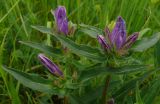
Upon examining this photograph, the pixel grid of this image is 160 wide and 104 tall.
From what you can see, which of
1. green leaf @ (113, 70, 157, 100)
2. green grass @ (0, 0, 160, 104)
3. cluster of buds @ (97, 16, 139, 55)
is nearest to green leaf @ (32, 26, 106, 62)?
cluster of buds @ (97, 16, 139, 55)

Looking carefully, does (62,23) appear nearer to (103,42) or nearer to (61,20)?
(61,20)

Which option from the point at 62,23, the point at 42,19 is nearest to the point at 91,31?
the point at 62,23

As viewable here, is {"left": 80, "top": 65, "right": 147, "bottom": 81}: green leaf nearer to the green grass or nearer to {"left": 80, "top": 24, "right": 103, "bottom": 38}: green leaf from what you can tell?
{"left": 80, "top": 24, "right": 103, "bottom": 38}: green leaf

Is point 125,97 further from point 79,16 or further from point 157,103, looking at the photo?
point 79,16

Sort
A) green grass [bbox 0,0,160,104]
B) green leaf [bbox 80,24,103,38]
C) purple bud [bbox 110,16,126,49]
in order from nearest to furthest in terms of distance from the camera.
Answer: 1. purple bud [bbox 110,16,126,49]
2. green leaf [bbox 80,24,103,38]
3. green grass [bbox 0,0,160,104]

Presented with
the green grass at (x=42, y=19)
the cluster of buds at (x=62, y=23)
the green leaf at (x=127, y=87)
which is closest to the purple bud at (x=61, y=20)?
the cluster of buds at (x=62, y=23)
